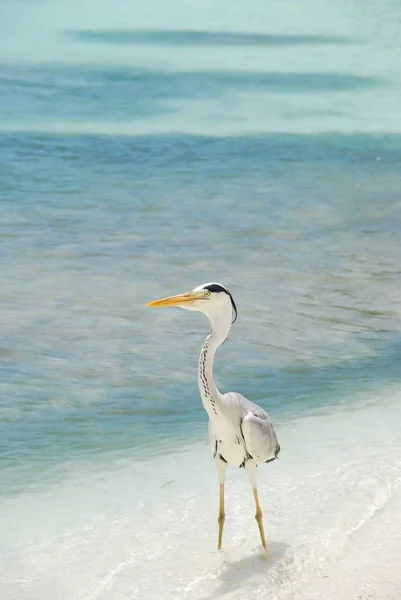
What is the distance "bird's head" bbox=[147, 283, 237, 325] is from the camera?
11.6 feet

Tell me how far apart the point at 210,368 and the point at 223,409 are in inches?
5.3

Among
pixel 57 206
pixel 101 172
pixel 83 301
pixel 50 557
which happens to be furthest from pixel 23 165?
pixel 50 557

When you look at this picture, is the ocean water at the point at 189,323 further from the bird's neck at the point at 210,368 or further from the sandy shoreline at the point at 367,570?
the bird's neck at the point at 210,368

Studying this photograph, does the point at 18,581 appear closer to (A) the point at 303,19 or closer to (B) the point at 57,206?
(B) the point at 57,206

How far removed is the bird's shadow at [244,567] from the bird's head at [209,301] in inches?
30.1

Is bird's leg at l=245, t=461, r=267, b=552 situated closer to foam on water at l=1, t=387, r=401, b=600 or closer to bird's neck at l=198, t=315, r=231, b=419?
foam on water at l=1, t=387, r=401, b=600

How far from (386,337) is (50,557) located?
2954 mm

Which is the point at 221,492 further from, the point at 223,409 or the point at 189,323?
the point at 189,323

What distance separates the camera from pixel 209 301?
356cm

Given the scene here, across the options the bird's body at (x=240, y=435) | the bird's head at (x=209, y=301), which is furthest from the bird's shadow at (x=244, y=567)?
the bird's head at (x=209, y=301)

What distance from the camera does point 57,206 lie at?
9500 mm

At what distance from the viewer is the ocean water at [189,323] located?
382 centimetres

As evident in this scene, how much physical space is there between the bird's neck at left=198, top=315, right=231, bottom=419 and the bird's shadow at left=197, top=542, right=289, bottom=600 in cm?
49

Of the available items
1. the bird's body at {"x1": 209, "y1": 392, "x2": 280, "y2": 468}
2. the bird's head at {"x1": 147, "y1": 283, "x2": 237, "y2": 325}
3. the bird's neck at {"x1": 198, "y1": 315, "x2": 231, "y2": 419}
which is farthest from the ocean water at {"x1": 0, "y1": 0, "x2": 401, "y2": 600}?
the bird's head at {"x1": 147, "y1": 283, "x2": 237, "y2": 325}
